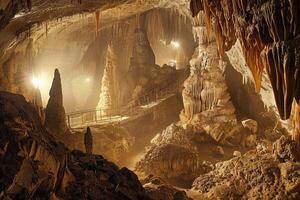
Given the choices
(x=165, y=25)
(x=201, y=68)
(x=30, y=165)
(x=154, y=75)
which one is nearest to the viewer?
(x=30, y=165)

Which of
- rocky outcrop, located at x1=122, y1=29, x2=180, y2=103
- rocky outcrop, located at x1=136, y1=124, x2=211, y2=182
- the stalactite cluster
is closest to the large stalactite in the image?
rocky outcrop, located at x1=136, y1=124, x2=211, y2=182

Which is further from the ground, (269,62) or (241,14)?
(241,14)

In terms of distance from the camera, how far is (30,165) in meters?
5.21

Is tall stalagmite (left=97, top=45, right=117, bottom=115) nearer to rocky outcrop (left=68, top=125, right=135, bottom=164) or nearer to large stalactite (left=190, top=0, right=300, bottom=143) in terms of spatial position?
Result: rocky outcrop (left=68, top=125, right=135, bottom=164)

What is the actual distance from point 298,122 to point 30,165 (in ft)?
19.6

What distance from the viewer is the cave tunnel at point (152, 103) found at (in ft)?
18.3

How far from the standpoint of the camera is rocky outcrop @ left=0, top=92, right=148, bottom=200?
5008 mm

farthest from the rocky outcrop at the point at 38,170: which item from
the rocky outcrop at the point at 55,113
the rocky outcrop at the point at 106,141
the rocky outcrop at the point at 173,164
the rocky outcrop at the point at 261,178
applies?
the rocky outcrop at the point at 106,141

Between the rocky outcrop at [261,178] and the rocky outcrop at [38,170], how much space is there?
320cm

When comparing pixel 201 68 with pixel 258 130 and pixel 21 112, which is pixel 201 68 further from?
pixel 21 112

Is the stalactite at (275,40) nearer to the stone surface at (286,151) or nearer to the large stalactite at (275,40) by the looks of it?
the large stalactite at (275,40)

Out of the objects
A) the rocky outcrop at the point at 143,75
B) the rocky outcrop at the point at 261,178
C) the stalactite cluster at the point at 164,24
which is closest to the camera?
the rocky outcrop at the point at 261,178

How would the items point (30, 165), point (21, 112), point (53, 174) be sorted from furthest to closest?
point (21, 112), point (53, 174), point (30, 165)

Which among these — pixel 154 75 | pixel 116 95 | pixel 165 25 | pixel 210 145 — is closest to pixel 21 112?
pixel 210 145
